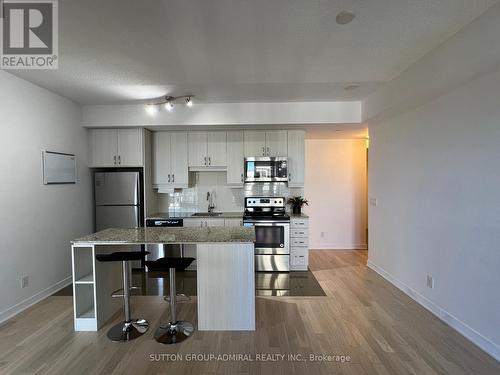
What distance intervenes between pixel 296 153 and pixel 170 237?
2.79m

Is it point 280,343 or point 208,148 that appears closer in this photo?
point 280,343

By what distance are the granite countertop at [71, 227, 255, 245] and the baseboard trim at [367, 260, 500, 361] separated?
2.09 metres

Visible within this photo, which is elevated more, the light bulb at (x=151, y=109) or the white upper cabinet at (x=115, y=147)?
the light bulb at (x=151, y=109)

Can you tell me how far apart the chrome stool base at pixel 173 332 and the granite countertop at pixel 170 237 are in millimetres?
818

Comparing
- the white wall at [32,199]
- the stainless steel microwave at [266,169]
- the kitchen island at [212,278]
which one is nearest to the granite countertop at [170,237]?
the kitchen island at [212,278]

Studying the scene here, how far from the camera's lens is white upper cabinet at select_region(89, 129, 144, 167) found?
4.20 m

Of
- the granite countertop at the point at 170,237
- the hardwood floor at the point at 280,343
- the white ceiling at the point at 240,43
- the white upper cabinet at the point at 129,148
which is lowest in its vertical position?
the hardwood floor at the point at 280,343

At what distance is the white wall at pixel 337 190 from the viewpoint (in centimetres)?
534

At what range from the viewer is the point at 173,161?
451cm

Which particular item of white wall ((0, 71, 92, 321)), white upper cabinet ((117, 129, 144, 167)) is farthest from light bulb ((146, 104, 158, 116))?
white wall ((0, 71, 92, 321))

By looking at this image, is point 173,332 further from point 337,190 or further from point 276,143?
point 337,190

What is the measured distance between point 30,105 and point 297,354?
3.93 metres

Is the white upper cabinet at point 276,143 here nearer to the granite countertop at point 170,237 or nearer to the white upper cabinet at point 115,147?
the granite countertop at point 170,237

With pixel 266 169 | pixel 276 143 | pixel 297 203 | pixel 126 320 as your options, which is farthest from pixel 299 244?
pixel 126 320
